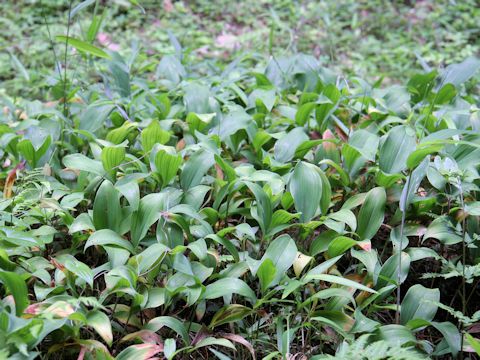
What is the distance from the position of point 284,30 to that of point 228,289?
435 centimetres

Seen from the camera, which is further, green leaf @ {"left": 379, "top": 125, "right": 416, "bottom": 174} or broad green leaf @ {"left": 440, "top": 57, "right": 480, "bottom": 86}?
broad green leaf @ {"left": 440, "top": 57, "right": 480, "bottom": 86}

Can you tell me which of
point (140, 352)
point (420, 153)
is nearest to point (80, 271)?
point (140, 352)

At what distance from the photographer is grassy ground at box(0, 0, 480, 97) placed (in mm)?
5191

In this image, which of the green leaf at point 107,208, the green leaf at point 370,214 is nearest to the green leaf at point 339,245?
the green leaf at point 370,214

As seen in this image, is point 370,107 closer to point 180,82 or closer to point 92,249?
point 180,82

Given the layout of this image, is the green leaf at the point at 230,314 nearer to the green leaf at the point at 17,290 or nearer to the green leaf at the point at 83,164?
the green leaf at the point at 17,290

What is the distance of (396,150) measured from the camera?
7.45ft

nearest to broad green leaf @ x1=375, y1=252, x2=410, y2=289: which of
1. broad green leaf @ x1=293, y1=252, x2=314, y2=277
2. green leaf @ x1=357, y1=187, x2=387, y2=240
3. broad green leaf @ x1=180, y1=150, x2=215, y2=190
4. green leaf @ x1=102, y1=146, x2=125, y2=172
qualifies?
green leaf @ x1=357, y1=187, x2=387, y2=240

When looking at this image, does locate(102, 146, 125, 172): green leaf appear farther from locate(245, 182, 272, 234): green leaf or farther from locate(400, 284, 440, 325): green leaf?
locate(400, 284, 440, 325): green leaf

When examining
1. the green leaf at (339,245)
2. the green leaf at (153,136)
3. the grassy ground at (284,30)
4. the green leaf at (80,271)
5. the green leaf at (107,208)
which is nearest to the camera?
the green leaf at (80,271)

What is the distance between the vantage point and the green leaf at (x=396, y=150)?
2244 mm

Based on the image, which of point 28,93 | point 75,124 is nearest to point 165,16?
point 28,93

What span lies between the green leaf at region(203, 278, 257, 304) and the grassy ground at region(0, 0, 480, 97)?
354cm

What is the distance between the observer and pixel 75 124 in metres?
2.80
